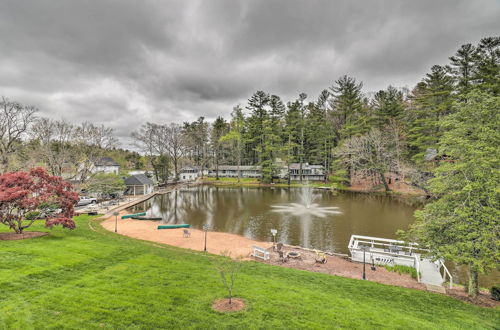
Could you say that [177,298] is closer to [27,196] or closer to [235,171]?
[27,196]

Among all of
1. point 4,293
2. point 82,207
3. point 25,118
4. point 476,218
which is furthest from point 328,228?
point 25,118

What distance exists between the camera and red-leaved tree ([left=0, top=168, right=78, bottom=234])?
516 inches

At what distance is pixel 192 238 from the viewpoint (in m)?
18.9

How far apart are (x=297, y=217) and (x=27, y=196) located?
22.0 meters

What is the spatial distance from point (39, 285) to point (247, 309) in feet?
21.4

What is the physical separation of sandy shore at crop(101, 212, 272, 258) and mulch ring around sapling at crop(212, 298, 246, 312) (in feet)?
24.9

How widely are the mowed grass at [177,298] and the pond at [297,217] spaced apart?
7.46 metres

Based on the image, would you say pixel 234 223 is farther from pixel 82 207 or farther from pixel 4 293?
pixel 82 207

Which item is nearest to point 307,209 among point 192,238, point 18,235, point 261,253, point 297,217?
point 297,217

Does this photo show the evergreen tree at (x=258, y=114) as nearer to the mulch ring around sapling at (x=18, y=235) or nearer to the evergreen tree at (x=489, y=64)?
the evergreen tree at (x=489, y=64)

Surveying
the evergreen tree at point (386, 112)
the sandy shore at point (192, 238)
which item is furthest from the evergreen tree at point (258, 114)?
the sandy shore at point (192, 238)

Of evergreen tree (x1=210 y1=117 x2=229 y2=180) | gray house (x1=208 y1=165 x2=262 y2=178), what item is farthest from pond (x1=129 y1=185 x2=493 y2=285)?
evergreen tree (x1=210 y1=117 x2=229 y2=180)

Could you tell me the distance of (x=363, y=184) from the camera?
4897cm

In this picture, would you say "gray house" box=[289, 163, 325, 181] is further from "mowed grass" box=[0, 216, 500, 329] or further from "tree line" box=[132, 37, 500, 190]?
"mowed grass" box=[0, 216, 500, 329]
